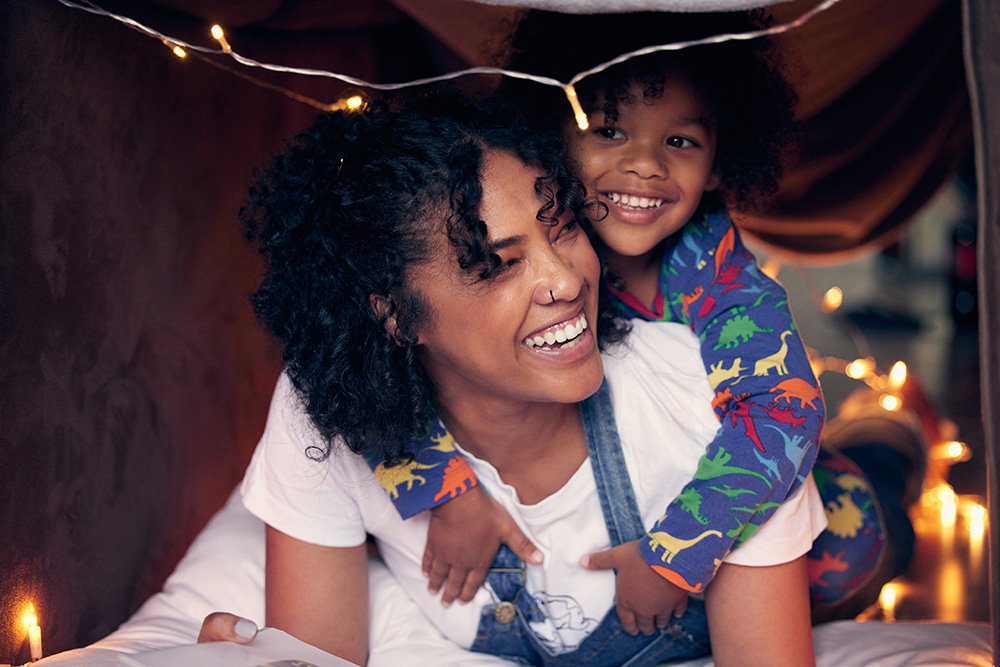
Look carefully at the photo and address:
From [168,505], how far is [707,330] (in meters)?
1.13

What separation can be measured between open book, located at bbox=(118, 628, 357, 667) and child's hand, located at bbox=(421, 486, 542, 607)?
27cm

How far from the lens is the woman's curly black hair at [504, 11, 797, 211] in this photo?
4.83ft

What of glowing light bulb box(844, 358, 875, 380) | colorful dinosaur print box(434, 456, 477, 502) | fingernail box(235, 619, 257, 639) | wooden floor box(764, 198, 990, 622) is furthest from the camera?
glowing light bulb box(844, 358, 875, 380)

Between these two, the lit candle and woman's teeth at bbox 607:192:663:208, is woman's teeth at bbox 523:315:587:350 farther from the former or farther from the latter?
the lit candle

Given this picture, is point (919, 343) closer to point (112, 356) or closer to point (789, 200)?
point (789, 200)

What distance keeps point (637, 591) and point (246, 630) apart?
55 cm

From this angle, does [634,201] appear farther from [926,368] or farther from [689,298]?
[926,368]

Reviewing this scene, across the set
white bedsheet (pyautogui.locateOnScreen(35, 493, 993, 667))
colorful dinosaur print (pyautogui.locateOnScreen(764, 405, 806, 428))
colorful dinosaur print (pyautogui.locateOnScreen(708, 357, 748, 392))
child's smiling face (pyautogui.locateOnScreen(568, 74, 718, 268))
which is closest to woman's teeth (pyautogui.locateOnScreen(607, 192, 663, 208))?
child's smiling face (pyautogui.locateOnScreen(568, 74, 718, 268))

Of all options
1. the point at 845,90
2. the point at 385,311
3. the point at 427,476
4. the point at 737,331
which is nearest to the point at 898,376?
the point at 845,90

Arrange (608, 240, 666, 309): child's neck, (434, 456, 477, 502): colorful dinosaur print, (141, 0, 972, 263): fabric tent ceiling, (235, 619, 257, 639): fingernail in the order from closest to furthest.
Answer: (235, 619, 257, 639): fingernail → (434, 456, 477, 502): colorful dinosaur print → (608, 240, 666, 309): child's neck → (141, 0, 972, 263): fabric tent ceiling

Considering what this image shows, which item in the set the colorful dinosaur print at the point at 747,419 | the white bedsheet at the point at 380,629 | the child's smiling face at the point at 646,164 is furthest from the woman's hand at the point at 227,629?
the child's smiling face at the point at 646,164

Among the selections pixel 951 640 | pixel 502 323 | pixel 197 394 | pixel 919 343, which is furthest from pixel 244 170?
pixel 919 343

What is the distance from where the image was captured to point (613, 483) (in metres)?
1.28

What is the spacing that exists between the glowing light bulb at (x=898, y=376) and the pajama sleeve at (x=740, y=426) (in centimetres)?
145
